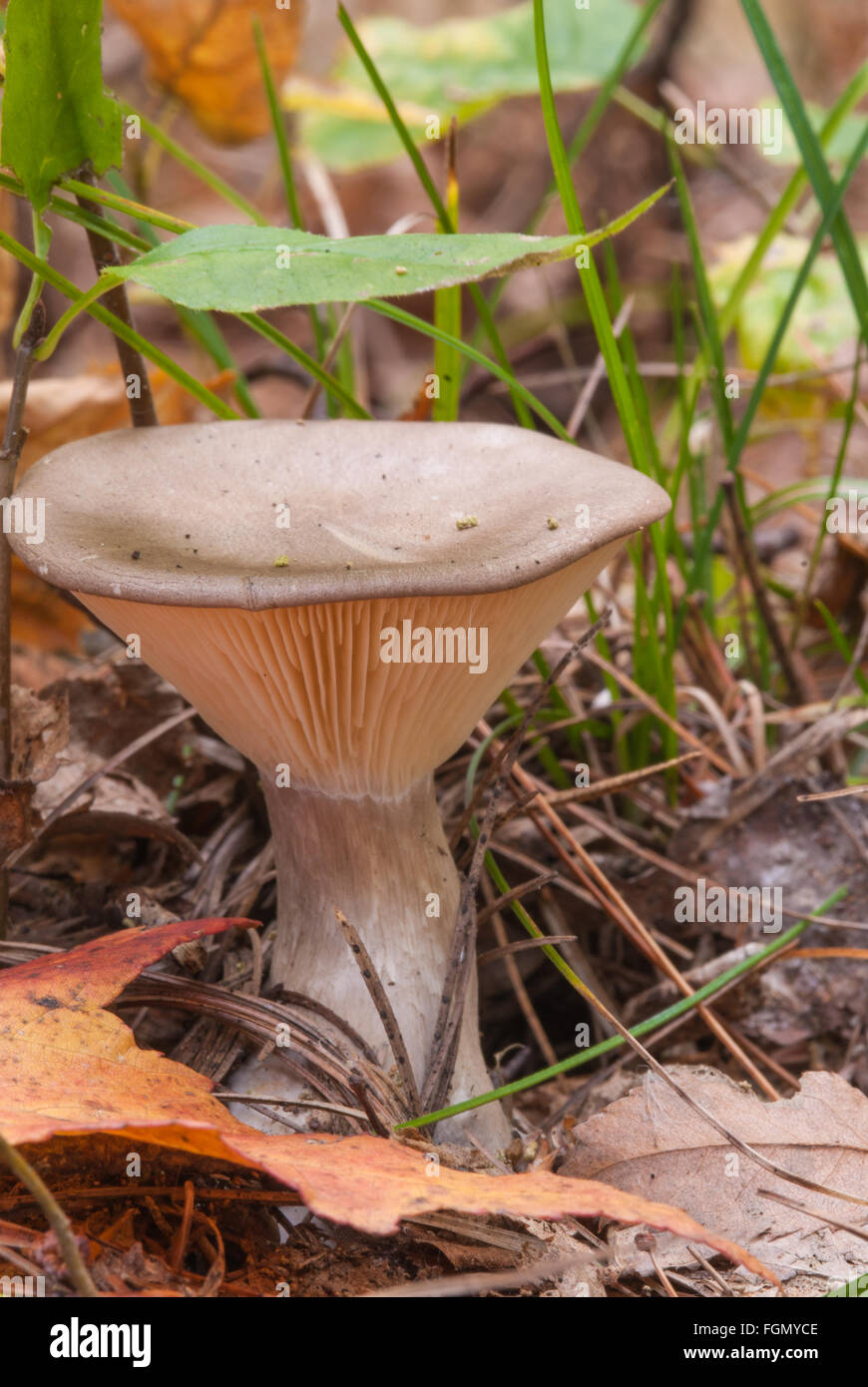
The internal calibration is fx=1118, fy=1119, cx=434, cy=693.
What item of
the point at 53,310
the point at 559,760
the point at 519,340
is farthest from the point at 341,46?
the point at 559,760

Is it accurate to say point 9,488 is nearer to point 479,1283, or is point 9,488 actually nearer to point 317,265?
point 317,265

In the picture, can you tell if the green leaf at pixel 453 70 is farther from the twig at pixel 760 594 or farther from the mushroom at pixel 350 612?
the mushroom at pixel 350 612

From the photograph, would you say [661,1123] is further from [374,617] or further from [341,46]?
[341,46]

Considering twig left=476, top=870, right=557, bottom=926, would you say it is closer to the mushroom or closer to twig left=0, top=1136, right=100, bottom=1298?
the mushroom

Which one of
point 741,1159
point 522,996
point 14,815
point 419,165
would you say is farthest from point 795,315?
point 14,815

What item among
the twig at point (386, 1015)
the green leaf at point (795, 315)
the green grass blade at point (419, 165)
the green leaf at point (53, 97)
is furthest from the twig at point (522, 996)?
the green leaf at point (795, 315)
